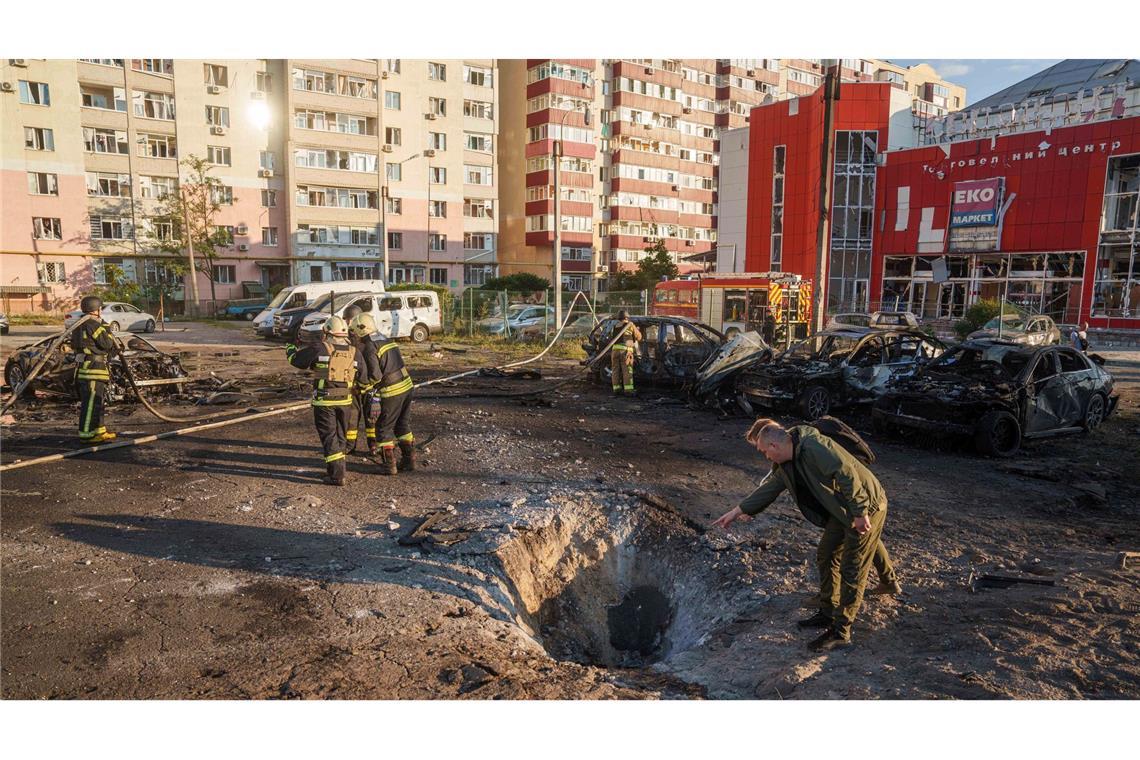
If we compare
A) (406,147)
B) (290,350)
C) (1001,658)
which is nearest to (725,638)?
(1001,658)

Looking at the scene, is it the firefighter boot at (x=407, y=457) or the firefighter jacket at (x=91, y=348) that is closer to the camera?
the firefighter boot at (x=407, y=457)

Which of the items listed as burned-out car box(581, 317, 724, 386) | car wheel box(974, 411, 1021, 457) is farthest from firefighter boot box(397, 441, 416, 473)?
car wheel box(974, 411, 1021, 457)

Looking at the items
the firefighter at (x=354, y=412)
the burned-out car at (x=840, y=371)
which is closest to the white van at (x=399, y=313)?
the firefighter at (x=354, y=412)

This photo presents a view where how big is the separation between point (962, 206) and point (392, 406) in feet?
120

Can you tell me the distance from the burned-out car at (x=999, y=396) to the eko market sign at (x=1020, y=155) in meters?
27.0

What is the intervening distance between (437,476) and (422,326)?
1707cm

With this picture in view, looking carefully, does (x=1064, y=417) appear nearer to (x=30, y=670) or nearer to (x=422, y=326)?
(x=30, y=670)

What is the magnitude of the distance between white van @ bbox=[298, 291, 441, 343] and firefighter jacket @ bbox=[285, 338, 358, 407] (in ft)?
48.9

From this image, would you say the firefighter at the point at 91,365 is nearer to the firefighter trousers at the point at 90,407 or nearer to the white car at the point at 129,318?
the firefighter trousers at the point at 90,407

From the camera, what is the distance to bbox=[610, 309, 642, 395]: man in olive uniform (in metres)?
14.4

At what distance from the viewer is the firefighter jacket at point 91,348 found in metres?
9.17

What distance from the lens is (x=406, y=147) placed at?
49.5 meters

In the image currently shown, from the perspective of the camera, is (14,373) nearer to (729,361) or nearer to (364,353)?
(364,353)

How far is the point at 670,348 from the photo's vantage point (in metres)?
14.6
